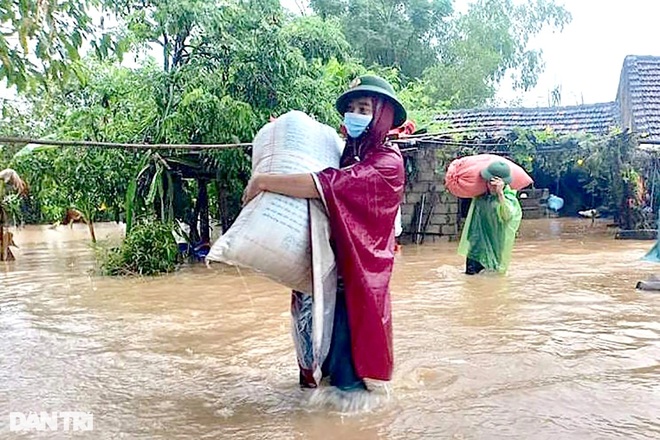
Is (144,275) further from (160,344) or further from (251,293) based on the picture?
(160,344)

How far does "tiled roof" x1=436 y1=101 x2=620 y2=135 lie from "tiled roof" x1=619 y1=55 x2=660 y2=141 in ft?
2.99

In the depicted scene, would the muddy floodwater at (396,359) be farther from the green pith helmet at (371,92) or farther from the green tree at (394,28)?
the green tree at (394,28)

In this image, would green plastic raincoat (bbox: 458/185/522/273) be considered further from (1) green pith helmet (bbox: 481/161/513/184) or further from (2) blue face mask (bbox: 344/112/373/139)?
(2) blue face mask (bbox: 344/112/373/139)

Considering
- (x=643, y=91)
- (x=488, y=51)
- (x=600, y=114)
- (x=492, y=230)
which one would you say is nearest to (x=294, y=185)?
(x=492, y=230)

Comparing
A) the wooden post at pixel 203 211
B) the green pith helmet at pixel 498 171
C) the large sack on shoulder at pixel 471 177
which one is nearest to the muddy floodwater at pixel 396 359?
the large sack on shoulder at pixel 471 177

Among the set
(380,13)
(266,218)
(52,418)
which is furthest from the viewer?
(380,13)

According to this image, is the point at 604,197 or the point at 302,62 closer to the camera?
the point at 302,62

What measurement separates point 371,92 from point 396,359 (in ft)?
6.99

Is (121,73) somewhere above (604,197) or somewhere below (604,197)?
above

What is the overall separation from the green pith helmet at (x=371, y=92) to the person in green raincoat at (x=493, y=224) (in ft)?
15.5

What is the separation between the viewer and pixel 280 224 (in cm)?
371

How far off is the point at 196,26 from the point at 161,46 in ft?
Answer: 3.44

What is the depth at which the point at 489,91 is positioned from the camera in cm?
2775

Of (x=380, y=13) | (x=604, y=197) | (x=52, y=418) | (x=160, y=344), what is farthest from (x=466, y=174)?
(x=380, y=13)
